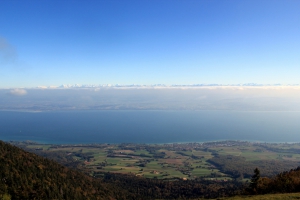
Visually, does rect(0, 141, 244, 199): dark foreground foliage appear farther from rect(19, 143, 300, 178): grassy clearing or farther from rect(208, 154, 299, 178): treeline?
rect(208, 154, 299, 178): treeline

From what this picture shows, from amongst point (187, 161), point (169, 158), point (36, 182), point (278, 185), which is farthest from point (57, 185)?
point (169, 158)

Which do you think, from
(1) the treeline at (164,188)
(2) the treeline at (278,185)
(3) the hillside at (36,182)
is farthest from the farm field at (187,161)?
(2) the treeline at (278,185)

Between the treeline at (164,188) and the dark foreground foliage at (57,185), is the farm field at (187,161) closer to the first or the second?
the treeline at (164,188)

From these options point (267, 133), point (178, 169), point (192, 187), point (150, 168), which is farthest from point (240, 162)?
point (267, 133)

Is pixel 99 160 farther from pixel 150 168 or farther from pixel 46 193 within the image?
pixel 46 193

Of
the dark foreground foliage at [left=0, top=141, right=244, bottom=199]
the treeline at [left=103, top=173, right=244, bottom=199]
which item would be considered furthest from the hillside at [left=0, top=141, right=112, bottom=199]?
the treeline at [left=103, top=173, right=244, bottom=199]

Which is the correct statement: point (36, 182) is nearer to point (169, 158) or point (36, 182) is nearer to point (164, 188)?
point (164, 188)

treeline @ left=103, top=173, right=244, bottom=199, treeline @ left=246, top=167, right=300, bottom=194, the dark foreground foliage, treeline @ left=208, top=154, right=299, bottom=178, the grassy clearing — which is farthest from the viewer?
the grassy clearing
